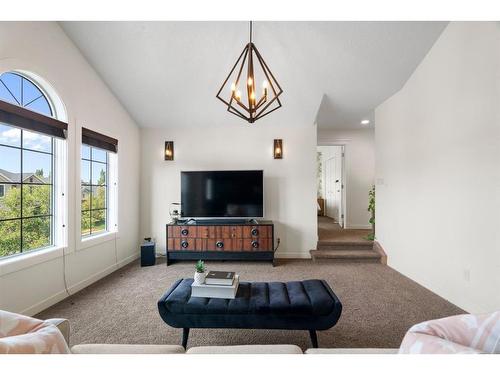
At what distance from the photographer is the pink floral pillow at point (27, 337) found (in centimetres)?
69

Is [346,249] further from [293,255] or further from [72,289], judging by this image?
[72,289]

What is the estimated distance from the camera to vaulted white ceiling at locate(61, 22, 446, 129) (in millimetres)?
2807

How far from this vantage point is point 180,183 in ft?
14.2

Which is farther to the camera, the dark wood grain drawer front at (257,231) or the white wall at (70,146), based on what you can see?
→ the dark wood grain drawer front at (257,231)

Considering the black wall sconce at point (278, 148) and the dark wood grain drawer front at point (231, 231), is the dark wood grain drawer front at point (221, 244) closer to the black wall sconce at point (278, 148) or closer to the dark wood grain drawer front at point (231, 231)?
the dark wood grain drawer front at point (231, 231)

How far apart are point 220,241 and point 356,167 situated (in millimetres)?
3767

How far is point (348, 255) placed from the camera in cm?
396

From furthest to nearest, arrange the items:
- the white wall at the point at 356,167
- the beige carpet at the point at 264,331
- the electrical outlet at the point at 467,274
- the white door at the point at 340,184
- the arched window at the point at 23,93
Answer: the white door at the point at 340,184, the white wall at the point at 356,167, the electrical outlet at the point at 467,274, the arched window at the point at 23,93, the beige carpet at the point at 264,331

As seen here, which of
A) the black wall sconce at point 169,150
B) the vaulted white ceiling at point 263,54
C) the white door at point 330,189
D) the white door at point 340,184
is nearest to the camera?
the vaulted white ceiling at point 263,54

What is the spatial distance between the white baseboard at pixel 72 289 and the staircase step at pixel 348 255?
3.15 m

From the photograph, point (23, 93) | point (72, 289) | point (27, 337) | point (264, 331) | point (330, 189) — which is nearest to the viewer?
point (27, 337)

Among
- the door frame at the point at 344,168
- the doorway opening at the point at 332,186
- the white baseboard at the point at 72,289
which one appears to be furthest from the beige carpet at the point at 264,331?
the doorway opening at the point at 332,186

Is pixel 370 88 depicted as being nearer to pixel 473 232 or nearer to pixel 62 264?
pixel 473 232

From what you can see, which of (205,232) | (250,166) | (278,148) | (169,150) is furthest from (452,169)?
(169,150)
